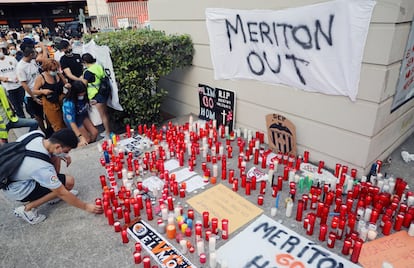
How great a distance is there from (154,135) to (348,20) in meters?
3.54

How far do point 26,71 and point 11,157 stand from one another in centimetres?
338

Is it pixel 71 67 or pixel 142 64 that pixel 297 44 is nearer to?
pixel 142 64

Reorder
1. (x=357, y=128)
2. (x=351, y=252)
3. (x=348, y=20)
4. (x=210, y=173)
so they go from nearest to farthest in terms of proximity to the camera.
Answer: (x=351, y=252)
(x=348, y=20)
(x=357, y=128)
(x=210, y=173)

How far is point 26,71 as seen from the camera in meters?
5.45

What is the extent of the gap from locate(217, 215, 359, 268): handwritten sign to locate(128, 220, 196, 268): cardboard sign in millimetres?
393

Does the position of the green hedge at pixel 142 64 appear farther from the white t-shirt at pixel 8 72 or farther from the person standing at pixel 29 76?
the white t-shirt at pixel 8 72

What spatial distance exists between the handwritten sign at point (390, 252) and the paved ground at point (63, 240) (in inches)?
26.2

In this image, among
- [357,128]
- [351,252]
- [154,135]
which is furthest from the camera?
[154,135]

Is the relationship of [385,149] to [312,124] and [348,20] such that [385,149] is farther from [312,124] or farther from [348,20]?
[348,20]

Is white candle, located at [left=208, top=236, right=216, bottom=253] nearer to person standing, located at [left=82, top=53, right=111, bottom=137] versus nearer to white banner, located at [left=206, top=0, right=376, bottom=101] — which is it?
white banner, located at [left=206, top=0, right=376, bottom=101]

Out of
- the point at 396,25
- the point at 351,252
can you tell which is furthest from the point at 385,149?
the point at 351,252

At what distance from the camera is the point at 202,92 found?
5.84 m

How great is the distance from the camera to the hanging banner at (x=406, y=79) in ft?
11.5

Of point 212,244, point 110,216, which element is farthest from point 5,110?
point 212,244
